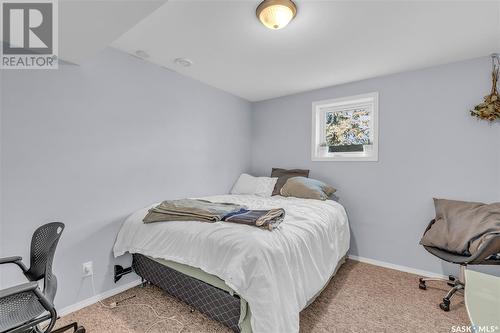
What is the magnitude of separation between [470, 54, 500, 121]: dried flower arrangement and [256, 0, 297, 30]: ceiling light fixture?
2079 millimetres

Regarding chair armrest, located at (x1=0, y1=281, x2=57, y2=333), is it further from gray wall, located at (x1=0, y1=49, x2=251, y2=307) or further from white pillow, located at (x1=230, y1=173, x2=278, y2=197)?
white pillow, located at (x1=230, y1=173, x2=278, y2=197)

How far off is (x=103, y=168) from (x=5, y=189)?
0.64 metres

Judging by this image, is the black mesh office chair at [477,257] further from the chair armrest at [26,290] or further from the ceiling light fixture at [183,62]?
the ceiling light fixture at [183,62]

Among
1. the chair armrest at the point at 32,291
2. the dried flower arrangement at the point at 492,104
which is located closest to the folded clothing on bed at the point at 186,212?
the chair armrest at the point at 32,291

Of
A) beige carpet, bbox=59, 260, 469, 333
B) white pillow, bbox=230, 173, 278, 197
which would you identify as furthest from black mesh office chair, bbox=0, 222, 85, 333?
white pillow, bbox=230, 173, 278, 197

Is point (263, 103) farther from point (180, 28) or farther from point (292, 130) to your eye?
point (180, 28)

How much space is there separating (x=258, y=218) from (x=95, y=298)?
1.69 meters

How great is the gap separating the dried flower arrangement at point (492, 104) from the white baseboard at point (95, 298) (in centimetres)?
379

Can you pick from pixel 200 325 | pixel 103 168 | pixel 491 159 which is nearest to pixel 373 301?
pixel 200 325

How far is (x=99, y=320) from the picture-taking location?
1814mm

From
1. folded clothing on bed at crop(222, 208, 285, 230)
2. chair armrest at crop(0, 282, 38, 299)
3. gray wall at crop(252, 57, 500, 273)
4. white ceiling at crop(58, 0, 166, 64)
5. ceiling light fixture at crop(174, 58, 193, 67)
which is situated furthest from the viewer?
ceiling light fixture at crop(174, 58, 193, 67)

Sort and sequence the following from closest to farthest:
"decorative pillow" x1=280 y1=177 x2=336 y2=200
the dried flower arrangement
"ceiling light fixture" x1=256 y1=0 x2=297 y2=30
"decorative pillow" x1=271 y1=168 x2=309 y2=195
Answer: "ceiling light fixture" x1=256 y1=0 x2=297 y2=30 < the dried flower arrangement < "decorative pillow" x1=280 y1=177 x2=336 y2=200 < "decorative pillow" x1=271 y1=168 x2=309 y2=195

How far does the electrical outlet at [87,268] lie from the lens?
2008 millimetres

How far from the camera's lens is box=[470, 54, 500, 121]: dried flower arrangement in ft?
7.15
